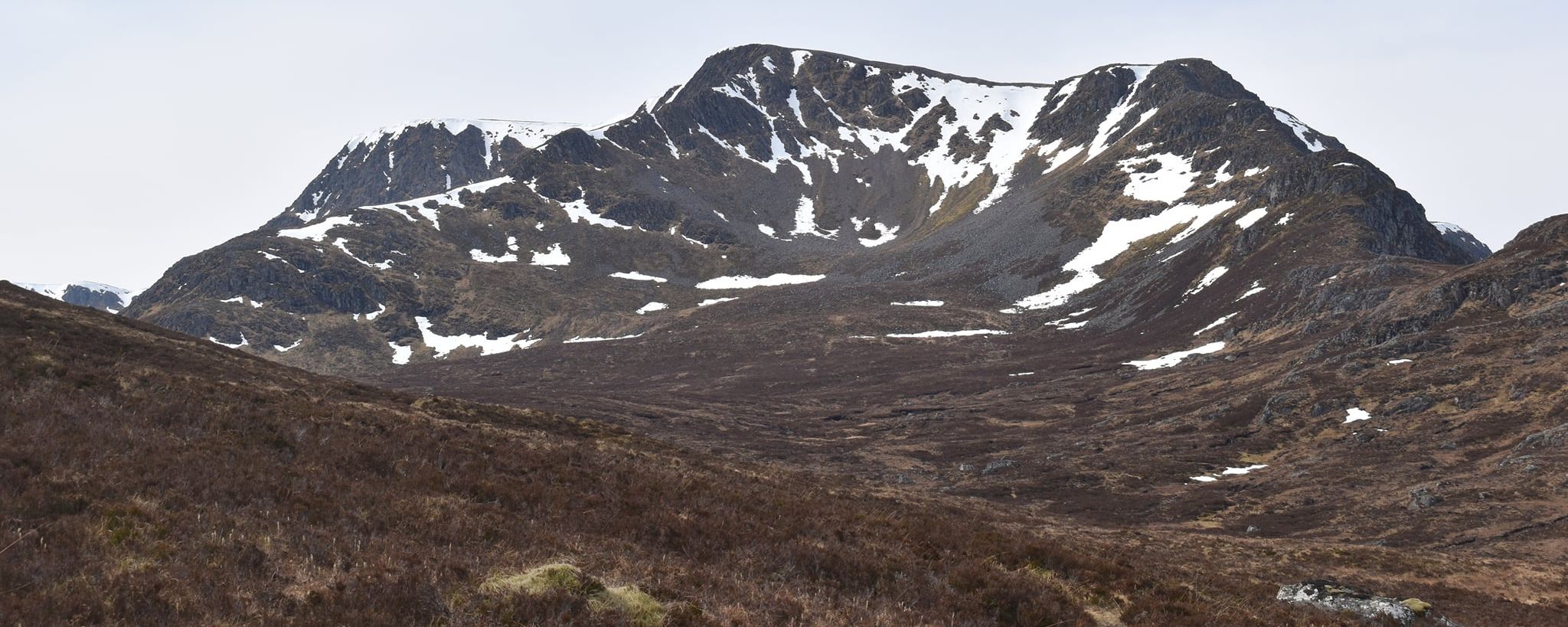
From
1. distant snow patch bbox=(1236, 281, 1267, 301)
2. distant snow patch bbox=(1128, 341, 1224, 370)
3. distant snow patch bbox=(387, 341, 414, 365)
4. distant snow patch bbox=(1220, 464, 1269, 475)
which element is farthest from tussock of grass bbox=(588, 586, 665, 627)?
distant snow patch bbox=(387, 341, 414, 365)

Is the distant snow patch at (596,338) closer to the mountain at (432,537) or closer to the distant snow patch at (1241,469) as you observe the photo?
the distant snow patch at (1241,469)

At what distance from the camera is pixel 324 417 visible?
25891 mm

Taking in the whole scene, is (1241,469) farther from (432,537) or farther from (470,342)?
(470,342)

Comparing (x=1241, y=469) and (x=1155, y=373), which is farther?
(x=1155, y=373)

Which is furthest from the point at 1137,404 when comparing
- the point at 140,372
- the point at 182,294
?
the point at 182,294

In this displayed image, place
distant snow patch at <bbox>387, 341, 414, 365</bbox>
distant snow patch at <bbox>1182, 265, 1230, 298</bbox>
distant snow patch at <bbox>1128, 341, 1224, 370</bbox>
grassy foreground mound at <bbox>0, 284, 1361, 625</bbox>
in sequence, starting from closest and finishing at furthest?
grassy foreground mound at <bbox>0, 284, 1361, 625</bbox> < distant snow patch at <bbox>1128, 341, 1224, 370</bbox> < distant snow patch at <bbox>1182, 265, 1230, 298</bbox> < distant snow patch at <bbox>387, 341, 414, 365</bbox>

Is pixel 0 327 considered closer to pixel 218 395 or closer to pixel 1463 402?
pixel 218 395

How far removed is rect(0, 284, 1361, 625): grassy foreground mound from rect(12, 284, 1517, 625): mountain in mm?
67

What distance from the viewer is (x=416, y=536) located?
15.4 metres

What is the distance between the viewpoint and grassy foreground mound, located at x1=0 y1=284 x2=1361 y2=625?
11.4 m

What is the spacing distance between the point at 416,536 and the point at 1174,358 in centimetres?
10830

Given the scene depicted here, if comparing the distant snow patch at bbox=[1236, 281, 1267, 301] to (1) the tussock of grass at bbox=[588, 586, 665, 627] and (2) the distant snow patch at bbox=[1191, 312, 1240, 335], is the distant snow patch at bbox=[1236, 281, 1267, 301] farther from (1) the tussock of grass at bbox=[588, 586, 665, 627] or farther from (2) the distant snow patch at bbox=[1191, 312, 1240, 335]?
(1) the tussock of grass at bbox=[588, 586, 665, 627]

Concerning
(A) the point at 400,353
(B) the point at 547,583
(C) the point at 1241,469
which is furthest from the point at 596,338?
(B) the point at 547,583

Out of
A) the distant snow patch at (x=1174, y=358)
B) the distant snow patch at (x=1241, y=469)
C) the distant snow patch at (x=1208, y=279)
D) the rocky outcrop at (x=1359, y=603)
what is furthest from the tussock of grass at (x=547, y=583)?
the distant snow patch at (x=1208, y=279)
